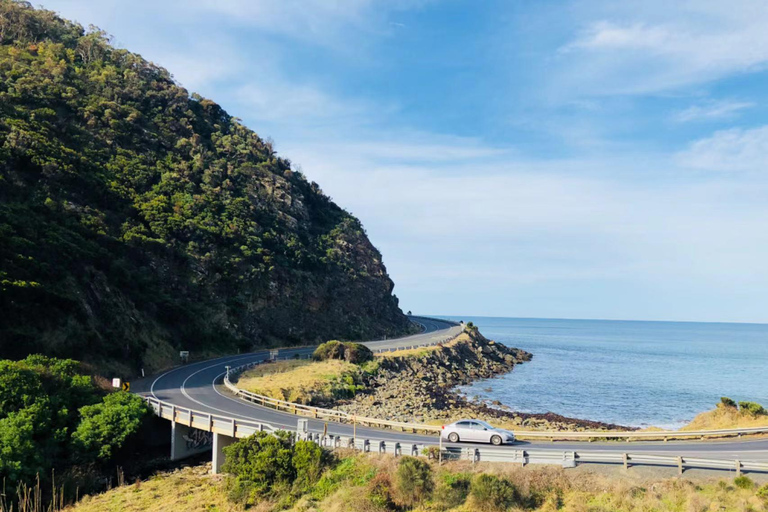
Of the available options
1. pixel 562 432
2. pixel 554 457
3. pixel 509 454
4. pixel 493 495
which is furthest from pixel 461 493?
pixel 562 432

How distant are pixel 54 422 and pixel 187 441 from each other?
736 cm

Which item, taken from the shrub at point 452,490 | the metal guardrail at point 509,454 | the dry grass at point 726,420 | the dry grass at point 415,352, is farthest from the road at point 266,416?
the dry grass at point 415,352

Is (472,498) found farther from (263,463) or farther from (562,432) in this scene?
(263,463)

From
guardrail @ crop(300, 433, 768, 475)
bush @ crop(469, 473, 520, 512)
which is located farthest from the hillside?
bush @ crop(469, 473, 520, 512)

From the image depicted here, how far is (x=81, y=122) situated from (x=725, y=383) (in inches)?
3973

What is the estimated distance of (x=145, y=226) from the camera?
208ft

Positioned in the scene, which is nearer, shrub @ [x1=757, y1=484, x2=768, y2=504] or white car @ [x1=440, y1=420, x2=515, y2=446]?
shrub @ [x1=757, y1=484, x2=768, y2=504]

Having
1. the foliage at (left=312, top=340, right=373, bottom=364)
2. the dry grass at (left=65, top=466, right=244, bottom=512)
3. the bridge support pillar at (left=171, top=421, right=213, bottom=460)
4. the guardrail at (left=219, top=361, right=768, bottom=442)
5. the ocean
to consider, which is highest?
the foliage at (left=312, top=340, right=373, bottom=364)

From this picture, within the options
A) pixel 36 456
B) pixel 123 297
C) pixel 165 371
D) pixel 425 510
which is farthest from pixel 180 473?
pixel 123 297

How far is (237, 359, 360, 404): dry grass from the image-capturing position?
4057 centimetres

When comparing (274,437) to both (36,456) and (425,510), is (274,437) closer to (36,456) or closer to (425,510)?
(425,510)

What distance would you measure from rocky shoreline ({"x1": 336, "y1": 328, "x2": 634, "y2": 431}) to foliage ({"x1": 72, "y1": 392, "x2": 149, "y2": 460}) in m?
15.4

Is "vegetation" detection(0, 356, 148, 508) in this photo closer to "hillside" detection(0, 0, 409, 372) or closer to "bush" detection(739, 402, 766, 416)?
"hillside" detection(0, 0, 409, 372)

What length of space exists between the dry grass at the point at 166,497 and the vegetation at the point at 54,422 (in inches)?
84.4
